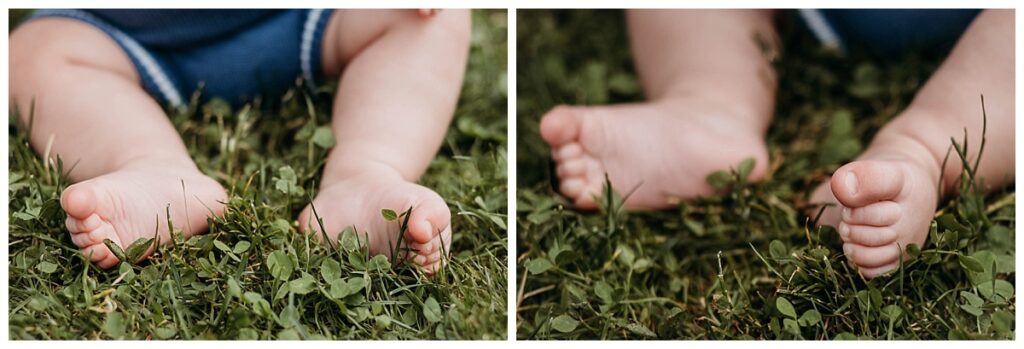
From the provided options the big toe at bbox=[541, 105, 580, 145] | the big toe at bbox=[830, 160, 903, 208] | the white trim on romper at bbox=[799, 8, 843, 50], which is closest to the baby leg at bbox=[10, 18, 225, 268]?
the big toe at bbox=[541, 105, 580, 145]

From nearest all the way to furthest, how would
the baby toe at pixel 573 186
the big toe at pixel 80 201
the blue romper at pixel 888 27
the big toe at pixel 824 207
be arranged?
1. the big toe at pixel 80 201
2. the big toe at pixel 824 207
3. the baby toe at pixel 573 186
4. the blue romper at pixel 888 27

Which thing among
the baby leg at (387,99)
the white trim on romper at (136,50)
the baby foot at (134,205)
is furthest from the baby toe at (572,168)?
the white trim on romper at (136,50)

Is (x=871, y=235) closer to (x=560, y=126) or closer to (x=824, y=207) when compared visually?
(x=824, y=207)

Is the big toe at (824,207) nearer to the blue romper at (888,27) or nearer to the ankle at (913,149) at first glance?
the ankle at (913,149)

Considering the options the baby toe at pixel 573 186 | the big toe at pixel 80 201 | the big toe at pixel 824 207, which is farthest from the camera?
the baby toe at pixel 573 186

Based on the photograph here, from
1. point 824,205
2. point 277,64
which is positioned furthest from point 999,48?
point 277,64
